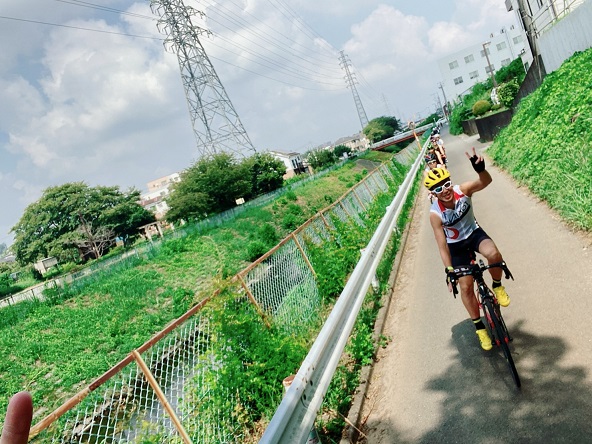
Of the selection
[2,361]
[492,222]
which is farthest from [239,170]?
[492,222]

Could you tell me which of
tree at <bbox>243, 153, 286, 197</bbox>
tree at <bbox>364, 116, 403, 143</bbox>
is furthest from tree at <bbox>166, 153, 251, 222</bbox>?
tree at <bbox>364, 116, 403, 143</bbox>

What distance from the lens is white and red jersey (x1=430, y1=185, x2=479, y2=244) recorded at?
435 centimetres

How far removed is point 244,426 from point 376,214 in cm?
881

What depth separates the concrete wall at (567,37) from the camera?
14.1 metres

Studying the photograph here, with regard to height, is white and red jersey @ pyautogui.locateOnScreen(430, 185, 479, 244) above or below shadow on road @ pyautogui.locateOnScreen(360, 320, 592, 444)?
above

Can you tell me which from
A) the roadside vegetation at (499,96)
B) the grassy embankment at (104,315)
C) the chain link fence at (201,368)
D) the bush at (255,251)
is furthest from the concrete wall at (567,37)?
the bush at (255,251)

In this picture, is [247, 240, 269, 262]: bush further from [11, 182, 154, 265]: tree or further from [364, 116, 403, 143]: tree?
[364, 116, 403, 143]: tree

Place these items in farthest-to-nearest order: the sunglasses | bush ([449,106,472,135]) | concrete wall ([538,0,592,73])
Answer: bush ([449,106,472,135]) → concrete wall ([538,0,592,73]) → the sunglasses

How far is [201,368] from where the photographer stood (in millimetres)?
4863

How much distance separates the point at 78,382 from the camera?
15.6m

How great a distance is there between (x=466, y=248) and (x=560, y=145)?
6836 millimetres

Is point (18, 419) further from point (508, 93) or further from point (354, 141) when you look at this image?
point (354, 141)

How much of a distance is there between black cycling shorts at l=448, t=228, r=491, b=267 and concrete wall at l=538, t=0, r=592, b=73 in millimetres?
13289

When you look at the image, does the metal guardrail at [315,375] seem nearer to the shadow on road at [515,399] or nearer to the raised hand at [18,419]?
the shadow on road at [515,399]
